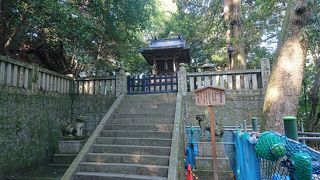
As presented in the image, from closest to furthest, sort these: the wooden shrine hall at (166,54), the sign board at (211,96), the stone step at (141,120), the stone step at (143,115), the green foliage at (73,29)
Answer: the sign board at (211,96), the green foliage at (73,29), the stone step at (141,120), the stone step at (143,115), the wooden shrine hall at (166,54)

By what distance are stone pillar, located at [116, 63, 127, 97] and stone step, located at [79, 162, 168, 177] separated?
462 cm

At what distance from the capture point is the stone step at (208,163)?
707 centimetres

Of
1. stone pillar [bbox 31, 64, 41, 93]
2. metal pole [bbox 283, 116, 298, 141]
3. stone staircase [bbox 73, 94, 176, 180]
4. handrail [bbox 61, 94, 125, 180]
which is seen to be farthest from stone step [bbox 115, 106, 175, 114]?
metal pole [bbox 283, 116, 298, 141]

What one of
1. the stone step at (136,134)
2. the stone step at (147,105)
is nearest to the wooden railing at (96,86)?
the stone step at (147,105)

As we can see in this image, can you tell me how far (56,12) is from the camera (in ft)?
24.6

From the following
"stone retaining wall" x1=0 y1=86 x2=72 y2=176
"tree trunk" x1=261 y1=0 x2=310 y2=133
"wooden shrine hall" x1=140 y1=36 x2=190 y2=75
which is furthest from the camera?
"wooden shrine hall" x1=140 y1=36 x2=190 y2=75

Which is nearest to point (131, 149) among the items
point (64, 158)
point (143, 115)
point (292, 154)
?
point (143, 115)

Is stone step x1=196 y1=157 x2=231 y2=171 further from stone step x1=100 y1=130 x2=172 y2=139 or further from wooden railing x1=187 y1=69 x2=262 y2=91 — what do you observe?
wooden railing x1=187 y1=69 x2=262 y2=91

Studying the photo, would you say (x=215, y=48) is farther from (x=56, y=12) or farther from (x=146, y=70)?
(x=56, y=12)

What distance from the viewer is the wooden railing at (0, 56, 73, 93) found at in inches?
291

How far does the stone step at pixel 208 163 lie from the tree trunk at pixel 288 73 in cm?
233

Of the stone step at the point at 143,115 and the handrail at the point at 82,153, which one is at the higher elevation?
the stone step at the point at 143,115

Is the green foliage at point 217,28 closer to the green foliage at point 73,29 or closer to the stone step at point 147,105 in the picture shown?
the green foliage at point 73,29

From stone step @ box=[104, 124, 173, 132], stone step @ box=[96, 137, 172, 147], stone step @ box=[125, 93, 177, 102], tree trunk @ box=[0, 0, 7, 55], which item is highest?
tree trunk @ box=[0, 0, 7, 55]
